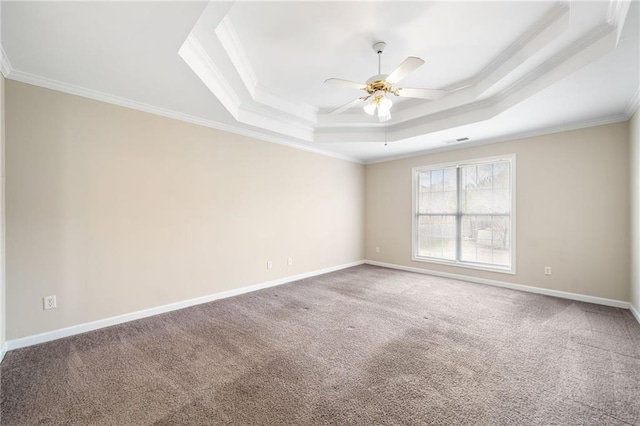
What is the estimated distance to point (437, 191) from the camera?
531 centimetres

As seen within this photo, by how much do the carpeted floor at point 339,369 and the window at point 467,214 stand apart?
1.37 m

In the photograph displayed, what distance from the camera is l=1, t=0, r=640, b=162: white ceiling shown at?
1897mm

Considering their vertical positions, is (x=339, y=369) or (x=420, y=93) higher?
(x=420, y=93)

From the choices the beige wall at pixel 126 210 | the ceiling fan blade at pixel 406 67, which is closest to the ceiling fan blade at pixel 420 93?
the ceiling fan blade at pixel 406 67

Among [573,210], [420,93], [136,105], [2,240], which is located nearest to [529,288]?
[573,210]

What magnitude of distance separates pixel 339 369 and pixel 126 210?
285cm

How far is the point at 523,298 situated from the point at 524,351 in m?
1.84

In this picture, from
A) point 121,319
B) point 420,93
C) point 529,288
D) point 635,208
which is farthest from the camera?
point 529,288

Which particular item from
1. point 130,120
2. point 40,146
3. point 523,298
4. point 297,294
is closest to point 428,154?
point 523,298

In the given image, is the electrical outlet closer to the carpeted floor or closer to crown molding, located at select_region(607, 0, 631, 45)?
the carpeted floor

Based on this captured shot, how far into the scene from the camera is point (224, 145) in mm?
3895

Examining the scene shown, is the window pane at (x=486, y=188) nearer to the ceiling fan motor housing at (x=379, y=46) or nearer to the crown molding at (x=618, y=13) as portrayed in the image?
the crown molding at (x=618, y=13)

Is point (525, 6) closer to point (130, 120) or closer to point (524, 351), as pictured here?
point (524, 351)

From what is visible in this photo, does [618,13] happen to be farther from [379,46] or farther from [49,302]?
[49,302]
